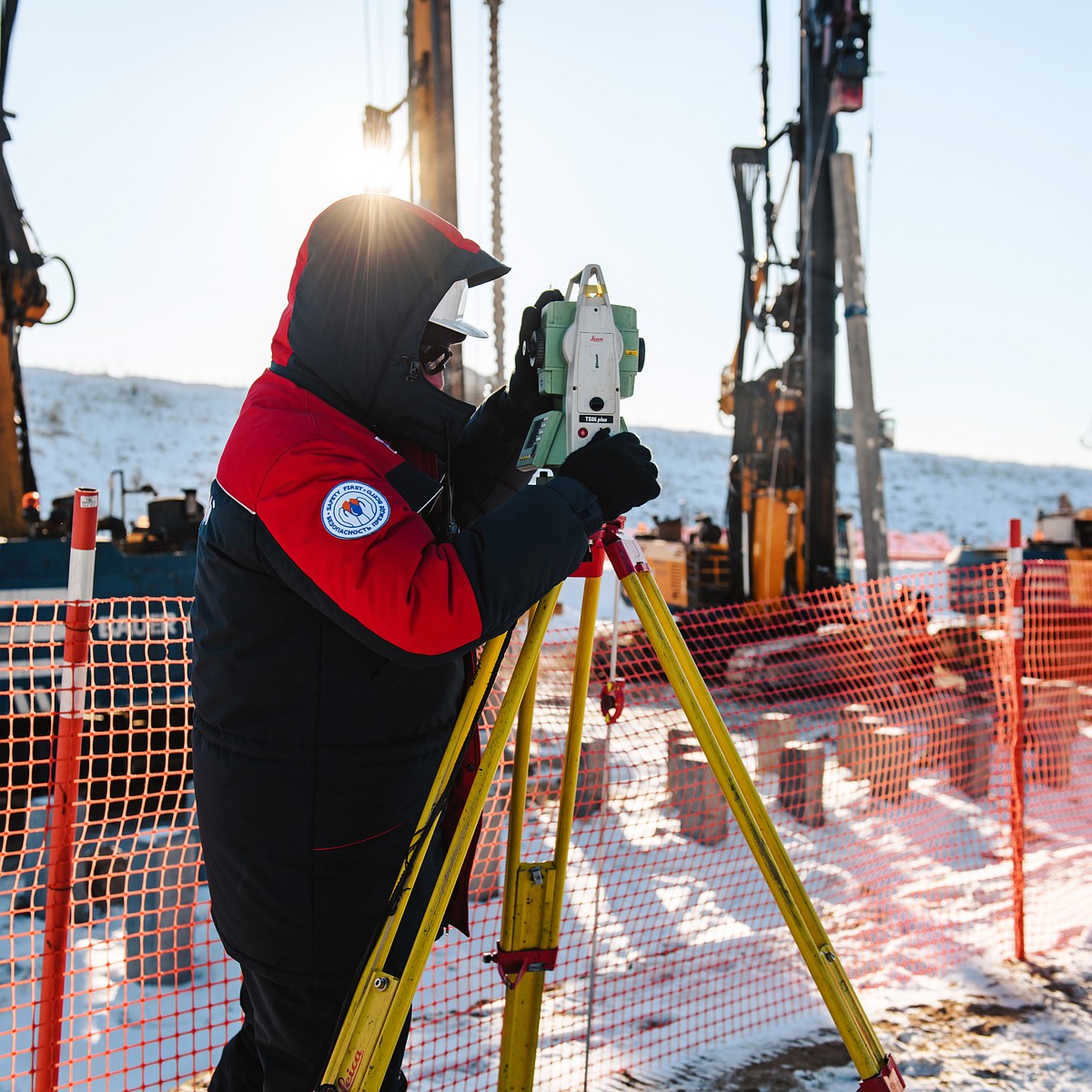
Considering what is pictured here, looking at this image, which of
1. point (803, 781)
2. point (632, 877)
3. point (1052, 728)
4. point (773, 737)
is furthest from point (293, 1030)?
point (1052, 728)

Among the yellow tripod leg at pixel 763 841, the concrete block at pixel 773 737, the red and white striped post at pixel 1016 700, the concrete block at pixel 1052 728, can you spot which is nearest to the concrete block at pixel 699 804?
the concrete block at pixel 773 737

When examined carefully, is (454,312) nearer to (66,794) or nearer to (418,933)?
(418,933)

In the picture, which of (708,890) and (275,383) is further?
(708,890)

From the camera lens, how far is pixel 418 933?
1.56 meters

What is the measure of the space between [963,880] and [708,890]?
4.07 feet

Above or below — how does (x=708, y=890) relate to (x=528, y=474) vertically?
below

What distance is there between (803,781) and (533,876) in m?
3.51

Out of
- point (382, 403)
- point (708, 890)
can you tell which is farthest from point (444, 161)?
point (382, 403)

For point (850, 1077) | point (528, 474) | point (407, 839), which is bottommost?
point (850, 1077)

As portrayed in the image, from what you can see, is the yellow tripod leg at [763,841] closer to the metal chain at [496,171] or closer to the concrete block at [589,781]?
the concrete block at [589,781]

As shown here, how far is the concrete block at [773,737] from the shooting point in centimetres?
542

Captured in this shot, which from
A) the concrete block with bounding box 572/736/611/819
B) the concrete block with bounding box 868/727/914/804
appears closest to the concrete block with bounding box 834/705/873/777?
the concrete block with bounding box 868/727/914/804

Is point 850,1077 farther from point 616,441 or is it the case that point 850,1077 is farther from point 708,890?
point 616,441

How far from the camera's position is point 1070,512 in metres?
11.9
